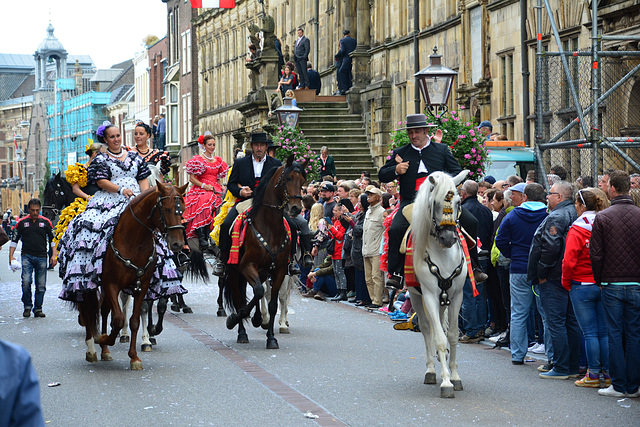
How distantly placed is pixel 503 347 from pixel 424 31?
21.8 meters

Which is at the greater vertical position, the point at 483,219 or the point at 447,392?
the point at 483,219

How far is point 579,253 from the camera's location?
9.80 metres

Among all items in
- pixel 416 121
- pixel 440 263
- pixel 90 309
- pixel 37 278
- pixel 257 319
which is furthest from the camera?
pixel 37 278


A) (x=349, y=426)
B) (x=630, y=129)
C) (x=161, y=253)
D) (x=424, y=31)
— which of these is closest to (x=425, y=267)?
(x=349, y=426)

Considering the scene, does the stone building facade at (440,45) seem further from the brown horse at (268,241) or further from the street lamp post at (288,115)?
the brown horse at (268,241)

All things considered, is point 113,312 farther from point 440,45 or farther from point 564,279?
point 440,45

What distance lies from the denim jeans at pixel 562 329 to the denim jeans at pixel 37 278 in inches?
387

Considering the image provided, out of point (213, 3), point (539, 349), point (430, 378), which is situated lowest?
point (539, 349)

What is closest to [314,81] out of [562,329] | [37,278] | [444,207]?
[37,278]

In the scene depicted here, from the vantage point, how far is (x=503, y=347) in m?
13.0

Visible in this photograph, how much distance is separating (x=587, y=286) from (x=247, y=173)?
17.7 feet

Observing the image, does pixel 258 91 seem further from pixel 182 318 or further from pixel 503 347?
pixel 503 347

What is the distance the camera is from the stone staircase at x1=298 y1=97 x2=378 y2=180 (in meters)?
36.3

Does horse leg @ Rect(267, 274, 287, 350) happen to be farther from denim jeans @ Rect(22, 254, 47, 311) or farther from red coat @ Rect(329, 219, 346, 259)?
red coat @ Rect(329, 219, 346, 259)
